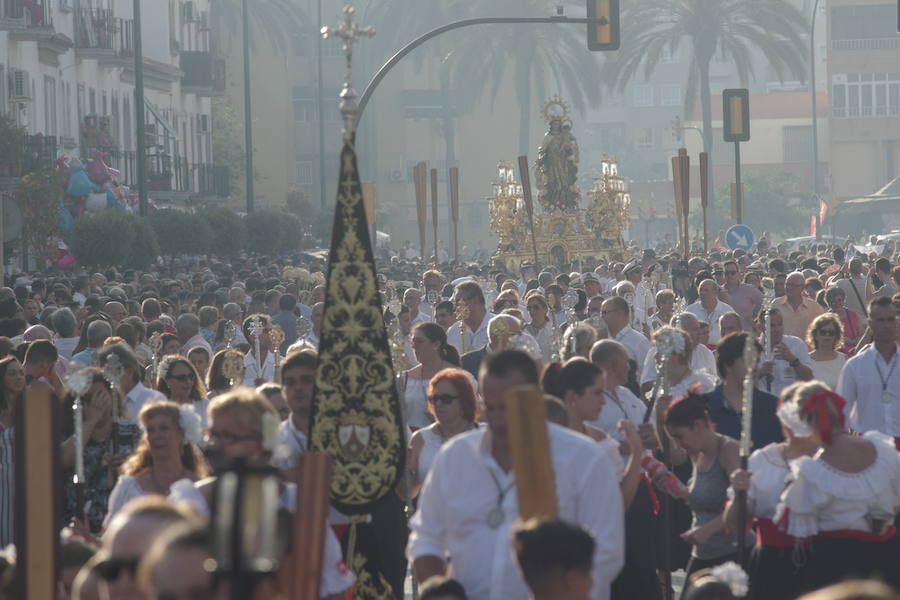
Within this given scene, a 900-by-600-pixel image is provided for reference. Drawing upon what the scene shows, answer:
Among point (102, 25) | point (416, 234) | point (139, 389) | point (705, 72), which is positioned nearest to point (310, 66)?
point (416, 234)

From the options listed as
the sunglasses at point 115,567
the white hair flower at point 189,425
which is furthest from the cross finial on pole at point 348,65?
the sunglasses at point 115,567

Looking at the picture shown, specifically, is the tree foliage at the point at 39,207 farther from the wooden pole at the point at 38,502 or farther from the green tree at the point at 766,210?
the green tree at the point at 766,210

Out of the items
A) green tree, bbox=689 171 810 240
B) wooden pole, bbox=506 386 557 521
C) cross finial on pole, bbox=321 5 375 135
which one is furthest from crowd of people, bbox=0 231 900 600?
green tree, bbox=689 171 810 240

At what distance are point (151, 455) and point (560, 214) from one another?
35.4 metres

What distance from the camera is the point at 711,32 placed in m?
59.4

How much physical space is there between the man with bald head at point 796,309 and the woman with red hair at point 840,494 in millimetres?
9634

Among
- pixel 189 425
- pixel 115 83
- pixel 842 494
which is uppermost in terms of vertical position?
pixel 115 83

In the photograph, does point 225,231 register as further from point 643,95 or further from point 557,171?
→ point 643,95

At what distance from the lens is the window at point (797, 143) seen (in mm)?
99312

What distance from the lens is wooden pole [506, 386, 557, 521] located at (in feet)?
17.2

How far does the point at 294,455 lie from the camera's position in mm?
8070

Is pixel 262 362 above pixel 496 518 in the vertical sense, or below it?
above

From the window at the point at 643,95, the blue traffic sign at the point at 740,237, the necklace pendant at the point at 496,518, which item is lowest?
the necklace pendant at the point at 496,518

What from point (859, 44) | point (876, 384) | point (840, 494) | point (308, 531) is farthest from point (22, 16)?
point (859, 44)
